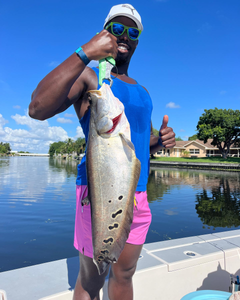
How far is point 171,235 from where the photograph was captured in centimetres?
912

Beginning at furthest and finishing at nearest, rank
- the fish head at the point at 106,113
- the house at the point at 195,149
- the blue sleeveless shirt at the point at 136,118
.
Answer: the house at the point at 195,149 → the blue sleeveless shirt at the point at 136,118 → the fish head at the point at 106,113

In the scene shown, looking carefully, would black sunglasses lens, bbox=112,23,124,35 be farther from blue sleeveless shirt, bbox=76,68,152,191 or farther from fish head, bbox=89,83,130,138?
fish head, bbox=89,83,130,138

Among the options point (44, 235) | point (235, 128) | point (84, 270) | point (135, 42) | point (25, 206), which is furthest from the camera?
point (235, 128)

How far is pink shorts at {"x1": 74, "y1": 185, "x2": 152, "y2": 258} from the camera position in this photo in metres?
1.76

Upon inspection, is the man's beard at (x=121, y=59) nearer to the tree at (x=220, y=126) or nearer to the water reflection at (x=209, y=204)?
the water reflection at (x=209, y=204)

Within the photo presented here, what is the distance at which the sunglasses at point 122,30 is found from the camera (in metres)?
1.94

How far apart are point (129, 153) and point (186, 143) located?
242 feet

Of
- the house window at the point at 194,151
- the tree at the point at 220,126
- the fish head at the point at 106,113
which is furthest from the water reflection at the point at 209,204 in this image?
the house window at the point at 194,151

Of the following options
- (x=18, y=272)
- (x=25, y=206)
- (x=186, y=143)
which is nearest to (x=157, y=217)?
(x=25, y=206)

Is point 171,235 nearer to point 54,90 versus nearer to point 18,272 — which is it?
point 18,272

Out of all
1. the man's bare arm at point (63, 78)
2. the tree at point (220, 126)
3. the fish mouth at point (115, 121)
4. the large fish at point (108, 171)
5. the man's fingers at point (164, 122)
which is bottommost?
the large fish at point (108, 171)

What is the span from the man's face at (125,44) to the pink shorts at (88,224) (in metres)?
1.20

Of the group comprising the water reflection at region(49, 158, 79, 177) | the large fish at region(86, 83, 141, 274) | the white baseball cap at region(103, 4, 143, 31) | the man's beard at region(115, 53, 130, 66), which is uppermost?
the white baseball cap at region(103, 4, 143, 31)

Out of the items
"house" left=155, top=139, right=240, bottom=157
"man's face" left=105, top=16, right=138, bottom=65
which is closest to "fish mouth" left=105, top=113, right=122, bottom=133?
"man's face" left=105, top=16, right=138, bottom=65
